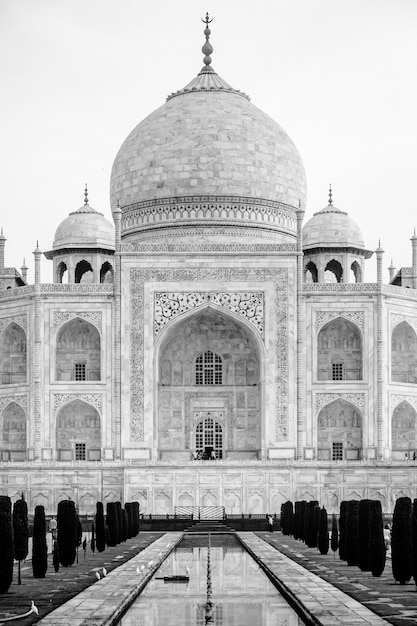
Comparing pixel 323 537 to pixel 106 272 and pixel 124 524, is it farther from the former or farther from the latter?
pixel 106 272

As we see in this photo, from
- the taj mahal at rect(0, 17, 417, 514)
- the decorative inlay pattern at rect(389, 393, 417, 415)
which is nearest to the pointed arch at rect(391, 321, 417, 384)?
the taj mahal at rect(0, 17, 417, 514)

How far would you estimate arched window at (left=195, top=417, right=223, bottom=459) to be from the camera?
41344 mm

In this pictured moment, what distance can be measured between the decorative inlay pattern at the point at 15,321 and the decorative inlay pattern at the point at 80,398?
8.47 ft

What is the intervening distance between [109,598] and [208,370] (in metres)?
25.2

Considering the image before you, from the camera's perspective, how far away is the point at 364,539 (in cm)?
2123

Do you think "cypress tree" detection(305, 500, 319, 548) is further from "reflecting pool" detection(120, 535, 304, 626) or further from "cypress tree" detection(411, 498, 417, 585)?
"cypress tree" detection(411, 498, 417, 585)

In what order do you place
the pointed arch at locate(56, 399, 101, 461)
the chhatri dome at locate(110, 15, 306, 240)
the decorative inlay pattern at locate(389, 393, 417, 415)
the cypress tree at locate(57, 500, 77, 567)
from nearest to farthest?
the cypress tree at locate(57, 500, 77, 567) → the decorative inlay pattern at locate(389, 393, 417, 415) → the pointed arch at locate(56, 399, 101, 461) → the chhatri dome at locate(110, 15, 306, 240)

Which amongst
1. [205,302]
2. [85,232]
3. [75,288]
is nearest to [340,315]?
[205,302]

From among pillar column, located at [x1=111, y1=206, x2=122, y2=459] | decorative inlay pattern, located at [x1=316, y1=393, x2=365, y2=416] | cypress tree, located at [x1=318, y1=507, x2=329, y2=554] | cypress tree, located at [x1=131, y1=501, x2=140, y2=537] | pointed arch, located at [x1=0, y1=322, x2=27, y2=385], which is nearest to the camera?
cypress tree, located at [x1=318, y1=507, x2=329, y2=554]

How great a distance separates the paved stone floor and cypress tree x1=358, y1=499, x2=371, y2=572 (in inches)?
8.5

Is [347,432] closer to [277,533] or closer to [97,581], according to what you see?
[277,533]

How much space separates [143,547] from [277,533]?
7.00 m

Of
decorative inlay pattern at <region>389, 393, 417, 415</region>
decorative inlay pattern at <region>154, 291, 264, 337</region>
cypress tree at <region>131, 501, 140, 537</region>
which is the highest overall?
decorative inlay pattern at <region>154, 291, 264, 337</region>

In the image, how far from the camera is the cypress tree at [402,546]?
18.8 meters
